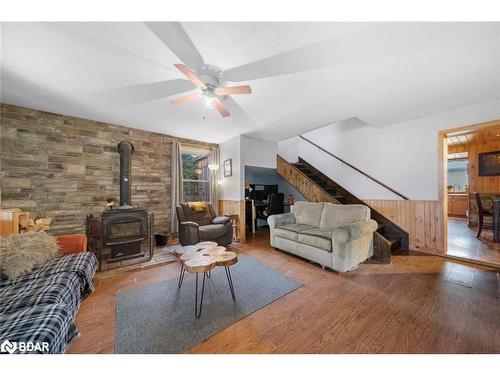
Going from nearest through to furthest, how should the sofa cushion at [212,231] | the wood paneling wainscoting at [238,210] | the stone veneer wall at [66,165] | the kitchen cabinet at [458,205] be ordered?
the stone veneer wall at [66,165] < the sofa cushion at [212,231] < the wood paneling wainscoting at [238,210] < the kitchen cabinet at [458,205]

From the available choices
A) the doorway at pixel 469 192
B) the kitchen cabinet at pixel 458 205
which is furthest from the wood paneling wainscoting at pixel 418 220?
the kitchen cabinet at pixel 458 205

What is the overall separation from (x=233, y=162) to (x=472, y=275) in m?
4.43

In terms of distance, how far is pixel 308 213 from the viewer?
11.7 feet

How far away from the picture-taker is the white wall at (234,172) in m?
4.34

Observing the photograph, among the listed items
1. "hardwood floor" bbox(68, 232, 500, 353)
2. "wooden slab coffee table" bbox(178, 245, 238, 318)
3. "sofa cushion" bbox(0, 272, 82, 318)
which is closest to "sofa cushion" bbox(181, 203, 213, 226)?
"hardwood floor" bbox(68, 232, 500, 353)

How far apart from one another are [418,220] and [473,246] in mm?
1120

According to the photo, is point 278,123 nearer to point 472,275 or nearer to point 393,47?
point 393,47

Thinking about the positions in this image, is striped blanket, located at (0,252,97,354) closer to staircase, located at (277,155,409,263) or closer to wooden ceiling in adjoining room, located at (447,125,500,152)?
staircase, located at (277,155,409,263)

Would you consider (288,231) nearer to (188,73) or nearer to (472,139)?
(188,73)

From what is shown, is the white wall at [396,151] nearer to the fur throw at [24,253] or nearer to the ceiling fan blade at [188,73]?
the ceiling fan blade at [188,73]

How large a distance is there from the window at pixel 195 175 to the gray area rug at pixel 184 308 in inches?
104

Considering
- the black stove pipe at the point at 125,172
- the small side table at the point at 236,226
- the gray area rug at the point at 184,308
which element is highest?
the black stove pipe at the point at 125,172
